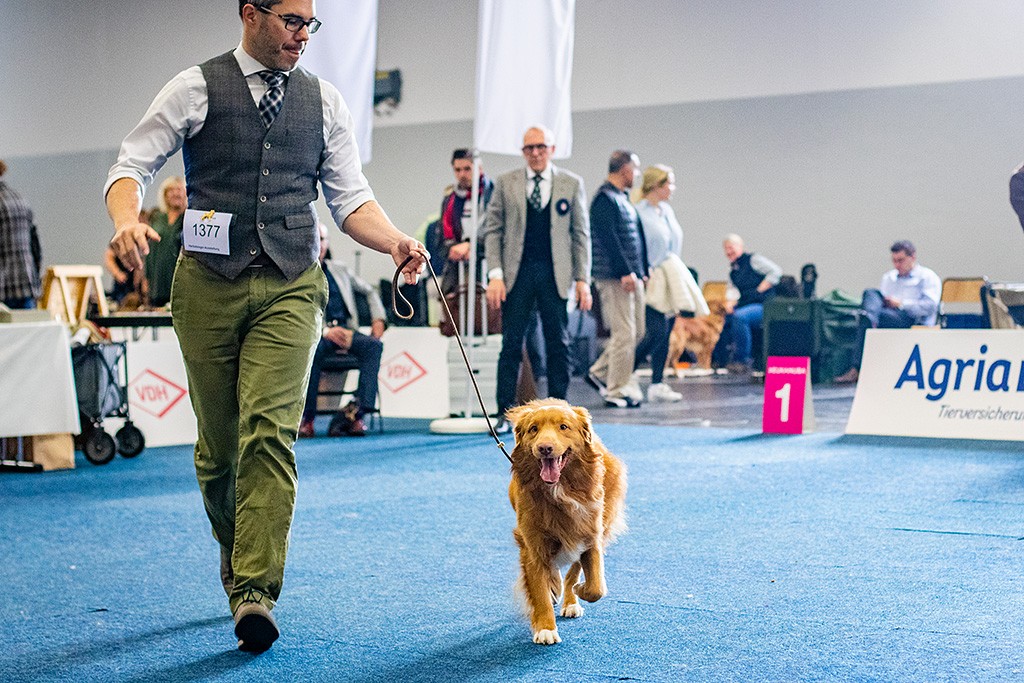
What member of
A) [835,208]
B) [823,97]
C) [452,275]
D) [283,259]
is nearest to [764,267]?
[835,208]

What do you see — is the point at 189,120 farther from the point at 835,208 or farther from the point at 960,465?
the point at 835,208

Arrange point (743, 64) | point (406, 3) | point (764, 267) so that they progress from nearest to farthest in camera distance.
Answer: point (764, 267) → point (743, 64) → point (406, 3)

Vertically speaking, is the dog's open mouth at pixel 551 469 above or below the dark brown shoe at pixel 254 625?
above

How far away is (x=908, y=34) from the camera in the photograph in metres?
13.8

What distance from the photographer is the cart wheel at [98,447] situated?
700 cm

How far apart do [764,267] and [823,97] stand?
2284mm

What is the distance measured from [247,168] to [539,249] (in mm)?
4794

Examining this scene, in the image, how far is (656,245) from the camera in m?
10.1

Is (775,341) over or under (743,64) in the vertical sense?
under

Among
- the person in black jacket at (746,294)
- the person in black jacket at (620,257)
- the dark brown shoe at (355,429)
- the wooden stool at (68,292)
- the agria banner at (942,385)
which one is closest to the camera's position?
the agria banner at (942,385)

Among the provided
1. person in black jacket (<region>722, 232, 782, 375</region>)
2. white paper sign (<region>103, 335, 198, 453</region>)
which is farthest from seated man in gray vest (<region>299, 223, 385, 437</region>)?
person in black jacket (<region>722, 232, 782, 375</region>)

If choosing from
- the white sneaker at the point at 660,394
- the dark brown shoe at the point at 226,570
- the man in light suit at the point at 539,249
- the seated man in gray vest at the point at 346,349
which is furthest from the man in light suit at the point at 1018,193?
the dark brown shoe at the point at 226,570

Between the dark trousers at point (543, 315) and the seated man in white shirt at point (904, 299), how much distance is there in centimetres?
475

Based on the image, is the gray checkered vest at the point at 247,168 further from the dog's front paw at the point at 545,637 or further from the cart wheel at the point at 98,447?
the cart wheel at the point at 98,447
